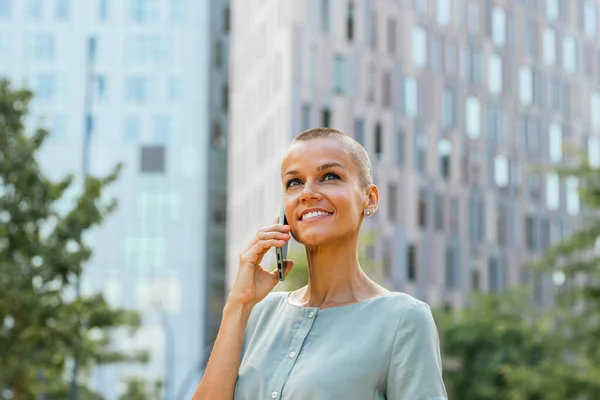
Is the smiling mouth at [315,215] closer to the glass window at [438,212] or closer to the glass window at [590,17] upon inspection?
the glass window at [438,212]

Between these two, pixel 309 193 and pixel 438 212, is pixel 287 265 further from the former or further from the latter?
pixel 438 212

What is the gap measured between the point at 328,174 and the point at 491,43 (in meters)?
66.6

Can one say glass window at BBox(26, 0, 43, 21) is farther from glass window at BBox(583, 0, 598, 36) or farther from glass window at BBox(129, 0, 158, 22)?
glass window at BBox(583, 0, 598, 36)

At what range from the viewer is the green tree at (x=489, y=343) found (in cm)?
4650

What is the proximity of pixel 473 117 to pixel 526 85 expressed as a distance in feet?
20.1

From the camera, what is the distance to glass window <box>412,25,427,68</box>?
63156mm

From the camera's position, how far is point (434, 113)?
2510 inches

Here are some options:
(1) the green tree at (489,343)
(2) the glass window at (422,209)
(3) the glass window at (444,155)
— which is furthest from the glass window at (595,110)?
(1) the green tree at (489,343)

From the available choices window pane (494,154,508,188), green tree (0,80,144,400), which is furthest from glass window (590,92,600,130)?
green tree (0,80,144,400)

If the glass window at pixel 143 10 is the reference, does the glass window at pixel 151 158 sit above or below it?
below

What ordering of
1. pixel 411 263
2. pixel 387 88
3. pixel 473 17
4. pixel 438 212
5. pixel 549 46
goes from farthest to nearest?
pixel 549 46 < pixel 473 17 < pixel 438 212 < pixel 411 263 < pixel 387 88

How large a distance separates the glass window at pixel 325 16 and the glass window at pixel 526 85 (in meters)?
16.6

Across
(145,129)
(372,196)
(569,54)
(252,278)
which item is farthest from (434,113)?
(252,278)

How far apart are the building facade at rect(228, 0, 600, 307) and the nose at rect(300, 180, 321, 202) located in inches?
2013
